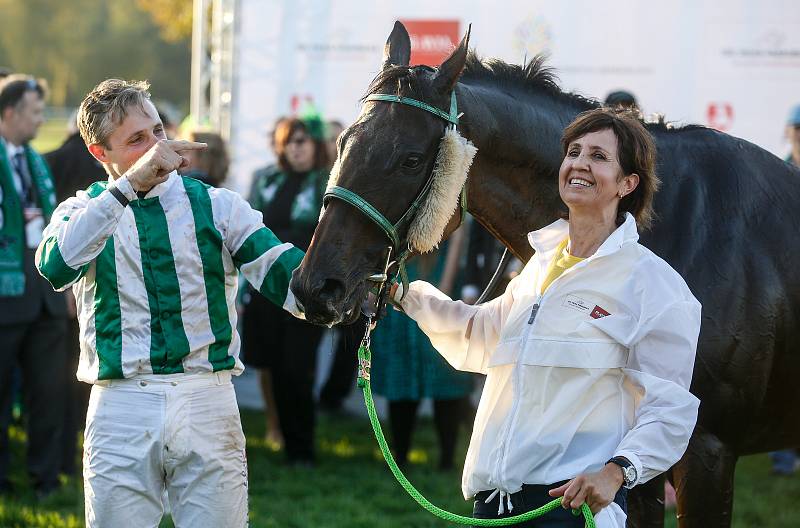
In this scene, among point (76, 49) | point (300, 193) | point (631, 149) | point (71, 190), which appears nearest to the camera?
point (631, 149)

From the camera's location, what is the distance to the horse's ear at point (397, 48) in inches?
115

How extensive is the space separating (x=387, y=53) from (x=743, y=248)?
130cm

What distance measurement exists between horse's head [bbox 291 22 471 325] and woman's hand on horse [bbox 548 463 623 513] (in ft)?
2.35

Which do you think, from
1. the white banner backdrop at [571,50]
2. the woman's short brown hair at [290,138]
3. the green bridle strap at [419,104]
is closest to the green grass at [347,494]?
the woman's short brown hair at [290,138]

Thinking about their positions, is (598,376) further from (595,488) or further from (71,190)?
(71,190)

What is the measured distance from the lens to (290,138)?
634 cm

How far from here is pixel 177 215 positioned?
2869 mm

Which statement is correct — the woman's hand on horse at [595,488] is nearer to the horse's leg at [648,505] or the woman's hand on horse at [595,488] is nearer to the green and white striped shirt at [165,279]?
the horse's leg at [648,505]

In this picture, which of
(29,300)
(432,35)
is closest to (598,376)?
(29,300)

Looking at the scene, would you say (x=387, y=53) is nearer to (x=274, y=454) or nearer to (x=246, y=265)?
(x=246, y=265)

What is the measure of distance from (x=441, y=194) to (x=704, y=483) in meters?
1.23

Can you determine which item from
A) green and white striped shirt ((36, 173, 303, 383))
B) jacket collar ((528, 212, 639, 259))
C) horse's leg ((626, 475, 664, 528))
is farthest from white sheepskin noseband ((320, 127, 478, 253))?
horse's leg ((626, 475, 664, 528))

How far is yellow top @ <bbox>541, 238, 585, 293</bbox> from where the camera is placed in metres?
2.53

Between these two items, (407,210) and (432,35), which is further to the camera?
(432,35)
